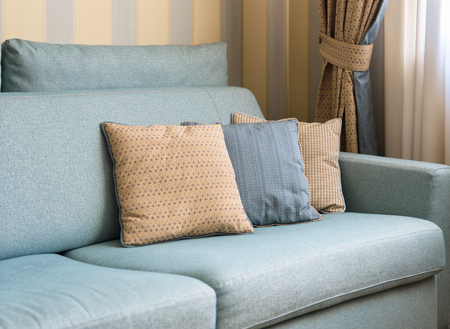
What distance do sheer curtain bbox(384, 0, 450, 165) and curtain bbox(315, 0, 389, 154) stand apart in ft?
0.29

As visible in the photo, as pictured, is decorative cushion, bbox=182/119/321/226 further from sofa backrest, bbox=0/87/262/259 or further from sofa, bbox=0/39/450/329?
sofa backrest, bbox=0/87/262/259

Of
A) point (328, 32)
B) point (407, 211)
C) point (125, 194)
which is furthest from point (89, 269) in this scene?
point (328, 32)

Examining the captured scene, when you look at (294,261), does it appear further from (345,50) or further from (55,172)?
(345,50)

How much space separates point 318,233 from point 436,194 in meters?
0.48

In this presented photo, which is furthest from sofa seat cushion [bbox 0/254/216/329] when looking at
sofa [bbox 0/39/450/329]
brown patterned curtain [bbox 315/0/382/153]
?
brown patterned curtain [bbox 315/0/382/153]

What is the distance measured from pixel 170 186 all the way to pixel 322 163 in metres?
0.67

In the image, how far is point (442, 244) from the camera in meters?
1.68

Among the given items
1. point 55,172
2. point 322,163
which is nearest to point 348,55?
point 322,163

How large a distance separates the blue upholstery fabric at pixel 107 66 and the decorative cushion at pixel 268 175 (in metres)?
0.47

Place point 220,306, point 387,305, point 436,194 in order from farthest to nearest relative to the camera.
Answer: point 436,194
point 387,305
point 220,306

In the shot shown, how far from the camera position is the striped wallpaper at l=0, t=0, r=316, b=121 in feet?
6.97

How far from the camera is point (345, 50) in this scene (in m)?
2.39

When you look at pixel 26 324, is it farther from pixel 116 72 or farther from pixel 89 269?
pixel 116 72

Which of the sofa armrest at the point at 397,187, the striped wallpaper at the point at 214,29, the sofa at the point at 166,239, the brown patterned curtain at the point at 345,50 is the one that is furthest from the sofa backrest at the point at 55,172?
the brown patterned curtain at the point at 345,50
